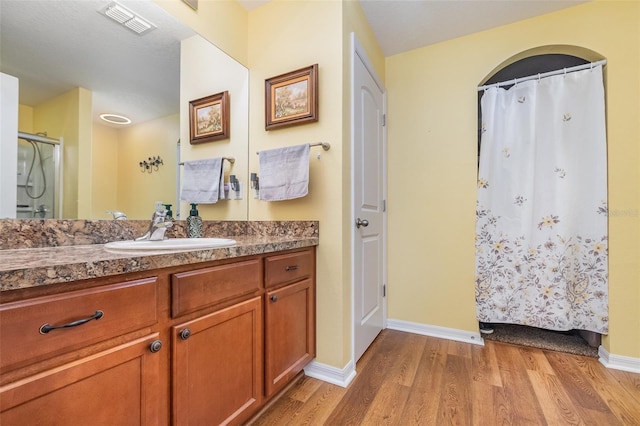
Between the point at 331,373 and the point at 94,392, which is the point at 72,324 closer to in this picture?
the point at 94,392

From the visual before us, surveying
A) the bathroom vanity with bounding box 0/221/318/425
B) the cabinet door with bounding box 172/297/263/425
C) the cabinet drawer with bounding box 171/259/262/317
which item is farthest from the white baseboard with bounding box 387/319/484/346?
the cabinet drawer with bounding box 171/259/262/317

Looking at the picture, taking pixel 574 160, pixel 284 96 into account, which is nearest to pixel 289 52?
pixel 284 96

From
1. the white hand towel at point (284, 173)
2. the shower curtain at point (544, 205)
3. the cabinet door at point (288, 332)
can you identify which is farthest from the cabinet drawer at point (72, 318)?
the shower curtain at point (544, 205)

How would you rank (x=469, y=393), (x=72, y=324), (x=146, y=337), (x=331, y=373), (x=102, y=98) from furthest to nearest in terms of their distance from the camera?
1. (x=331, y=373)
2. (x=469, y=393)
3. (x=102, y=98)
4. (x=146, y=337)
5. (x=72, y=324)

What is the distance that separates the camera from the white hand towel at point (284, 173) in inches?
63.6

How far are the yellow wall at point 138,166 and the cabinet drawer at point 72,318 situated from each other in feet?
2.26

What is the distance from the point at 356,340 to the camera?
1784 mm

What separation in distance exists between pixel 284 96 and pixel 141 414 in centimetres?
165

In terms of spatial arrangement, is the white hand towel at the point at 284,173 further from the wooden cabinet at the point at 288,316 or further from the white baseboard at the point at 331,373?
→ the white baseboard at the point at 331,373

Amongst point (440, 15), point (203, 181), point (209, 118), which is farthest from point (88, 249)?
point (440, 15)

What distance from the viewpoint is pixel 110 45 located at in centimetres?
127

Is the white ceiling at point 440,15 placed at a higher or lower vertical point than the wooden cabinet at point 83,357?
higher

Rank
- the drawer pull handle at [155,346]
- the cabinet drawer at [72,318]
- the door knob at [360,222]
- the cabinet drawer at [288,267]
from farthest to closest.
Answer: the door knob at [360,222]
the cabinet drawer at [288,267]
the drawer pull handle at [155,346]
the cabinet drawer at [72,318]

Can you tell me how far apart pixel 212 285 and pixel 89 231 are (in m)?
0.61
